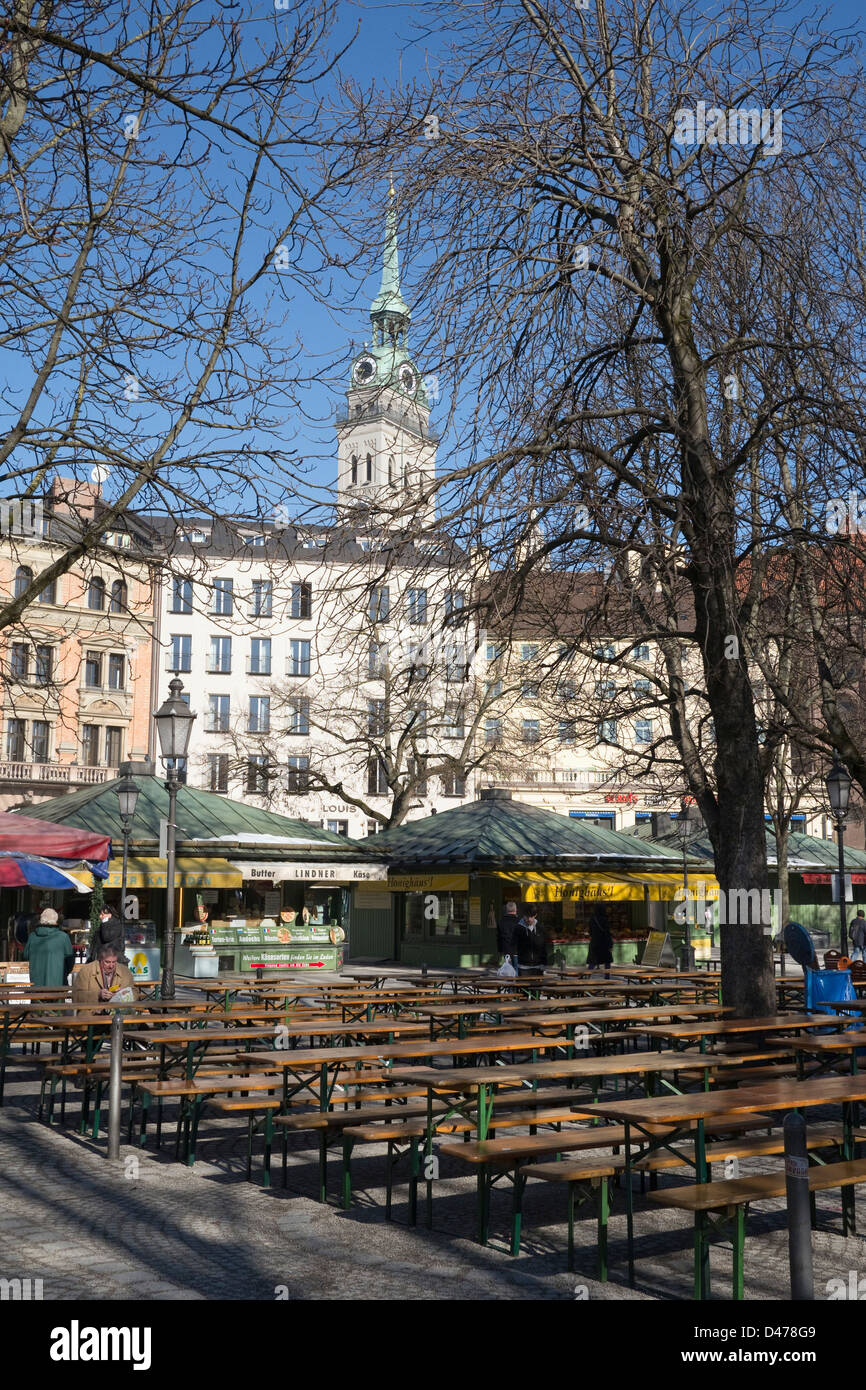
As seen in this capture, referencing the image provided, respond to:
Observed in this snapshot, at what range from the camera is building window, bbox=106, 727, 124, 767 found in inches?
2279

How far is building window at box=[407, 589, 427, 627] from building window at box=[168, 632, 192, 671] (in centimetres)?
5730

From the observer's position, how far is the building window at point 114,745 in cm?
5788

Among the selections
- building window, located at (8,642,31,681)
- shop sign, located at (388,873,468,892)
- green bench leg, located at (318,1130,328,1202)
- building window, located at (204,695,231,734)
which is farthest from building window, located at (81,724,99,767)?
green bench leg, located at (318,1130,328,1202)

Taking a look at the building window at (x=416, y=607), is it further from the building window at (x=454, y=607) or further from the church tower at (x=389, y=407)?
the church tower at (x=389, y=407)

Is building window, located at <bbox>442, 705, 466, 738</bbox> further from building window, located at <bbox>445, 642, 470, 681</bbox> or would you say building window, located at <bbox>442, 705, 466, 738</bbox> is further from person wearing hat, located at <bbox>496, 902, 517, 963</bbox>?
building window, located at <bbox>445, 642, 470, 681</bbox>

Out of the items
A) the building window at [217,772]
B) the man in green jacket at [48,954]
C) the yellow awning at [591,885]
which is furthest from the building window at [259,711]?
the man in green jacket at [48,954]

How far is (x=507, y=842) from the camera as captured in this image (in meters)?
33.3

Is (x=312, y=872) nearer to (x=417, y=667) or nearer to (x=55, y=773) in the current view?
(x=417, y=667)

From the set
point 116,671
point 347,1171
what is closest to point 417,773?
point 116,671

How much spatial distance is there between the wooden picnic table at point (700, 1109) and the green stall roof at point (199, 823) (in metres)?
21.2

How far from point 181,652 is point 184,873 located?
134ft
